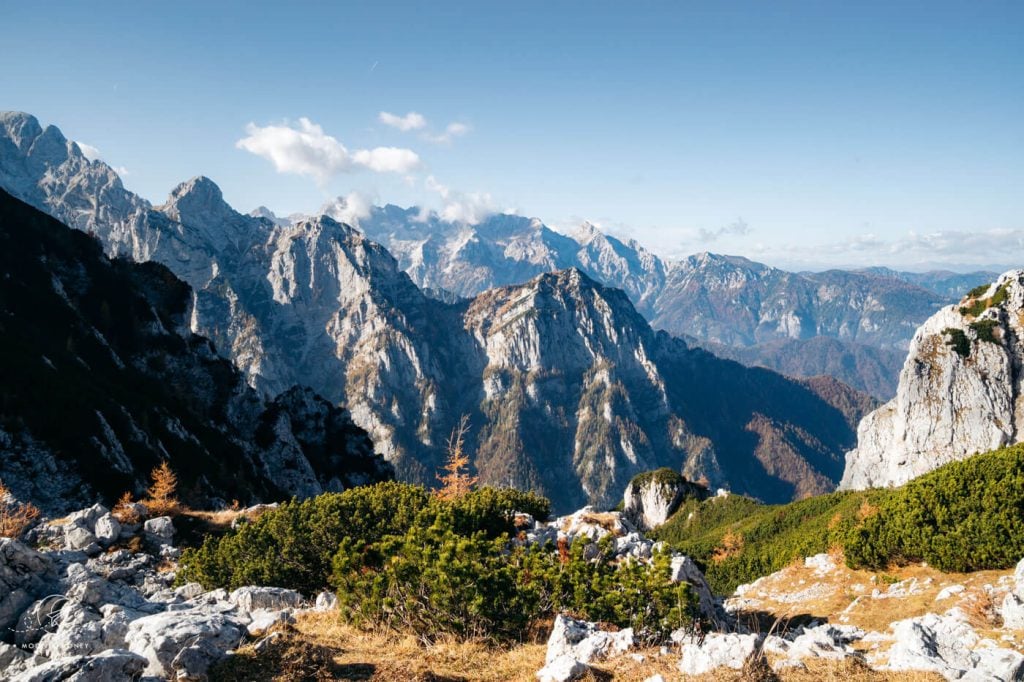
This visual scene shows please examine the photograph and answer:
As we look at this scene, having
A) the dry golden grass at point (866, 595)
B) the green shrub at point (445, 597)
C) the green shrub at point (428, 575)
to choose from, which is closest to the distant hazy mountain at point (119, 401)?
the green shrub at point (428, 575)

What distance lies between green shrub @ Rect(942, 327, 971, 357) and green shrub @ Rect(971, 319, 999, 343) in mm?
2622

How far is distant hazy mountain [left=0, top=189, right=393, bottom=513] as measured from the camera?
42.3 meters

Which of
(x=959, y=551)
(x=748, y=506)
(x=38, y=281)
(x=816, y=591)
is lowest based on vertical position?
(x=748, y=506)

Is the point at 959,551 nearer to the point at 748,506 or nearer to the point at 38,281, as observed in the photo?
the point at 748,506

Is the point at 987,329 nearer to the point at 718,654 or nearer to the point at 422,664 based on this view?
the point at 718,654

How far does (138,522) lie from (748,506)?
309 ft

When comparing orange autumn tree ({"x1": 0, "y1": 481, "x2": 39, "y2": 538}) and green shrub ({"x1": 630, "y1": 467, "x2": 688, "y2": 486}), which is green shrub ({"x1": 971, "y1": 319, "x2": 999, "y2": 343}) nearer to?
green shrub ({"x1": 630, "y1": 467, "x2": 688, "y2": 486})

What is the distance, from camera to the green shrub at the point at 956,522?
1241 inches

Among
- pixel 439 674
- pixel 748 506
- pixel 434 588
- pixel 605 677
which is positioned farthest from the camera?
pixel 748 506

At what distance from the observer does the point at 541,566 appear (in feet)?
66.9

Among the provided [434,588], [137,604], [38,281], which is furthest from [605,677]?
[38,281]

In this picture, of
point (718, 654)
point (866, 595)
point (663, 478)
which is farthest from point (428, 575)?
point (663, 478)

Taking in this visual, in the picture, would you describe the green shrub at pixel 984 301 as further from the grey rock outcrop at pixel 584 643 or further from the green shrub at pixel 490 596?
the grey rock outcrop at pixel 584 643

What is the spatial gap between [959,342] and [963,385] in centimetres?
998
